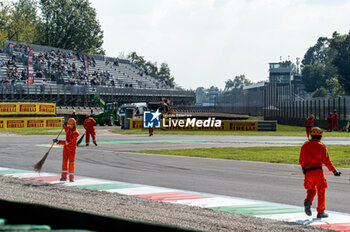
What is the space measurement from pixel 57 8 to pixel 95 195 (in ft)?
276

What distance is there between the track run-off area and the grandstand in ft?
90.4

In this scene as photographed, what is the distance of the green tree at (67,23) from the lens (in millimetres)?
89750

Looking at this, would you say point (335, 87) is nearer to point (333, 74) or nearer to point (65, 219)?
point (333, 74)

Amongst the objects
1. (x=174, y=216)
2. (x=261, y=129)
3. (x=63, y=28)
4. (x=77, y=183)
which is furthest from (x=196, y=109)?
(x=174, y=216)

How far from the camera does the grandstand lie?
46.5m

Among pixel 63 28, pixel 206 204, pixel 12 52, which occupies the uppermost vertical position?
pixel 63 28

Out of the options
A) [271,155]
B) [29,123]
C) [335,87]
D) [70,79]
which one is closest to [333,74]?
[335,87]

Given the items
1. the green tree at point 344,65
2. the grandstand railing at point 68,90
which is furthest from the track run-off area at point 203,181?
the green tree at point 344,65

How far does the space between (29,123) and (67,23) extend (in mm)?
52521

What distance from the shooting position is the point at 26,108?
40500 millimetres

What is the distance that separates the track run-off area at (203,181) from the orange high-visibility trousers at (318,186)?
270 mm

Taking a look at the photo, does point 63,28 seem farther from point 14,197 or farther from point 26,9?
point 14,197

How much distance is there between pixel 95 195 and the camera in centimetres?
1039

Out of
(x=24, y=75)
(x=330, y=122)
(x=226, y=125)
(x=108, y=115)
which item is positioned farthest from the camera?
(x=24, y=75)
